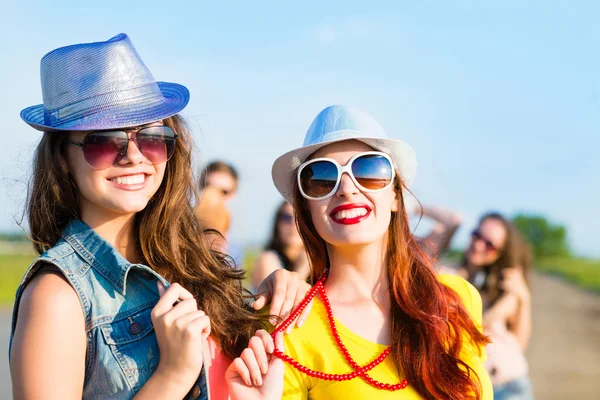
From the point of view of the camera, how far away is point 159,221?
8.82 feet

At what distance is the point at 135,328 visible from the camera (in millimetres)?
2408

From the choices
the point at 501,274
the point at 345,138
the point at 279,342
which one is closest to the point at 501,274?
the point at 501,274

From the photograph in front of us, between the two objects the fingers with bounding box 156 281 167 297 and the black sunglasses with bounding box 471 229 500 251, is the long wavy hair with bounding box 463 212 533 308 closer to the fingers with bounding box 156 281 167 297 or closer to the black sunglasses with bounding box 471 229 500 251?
the black sunglasses with bounding box 471 229 500 251

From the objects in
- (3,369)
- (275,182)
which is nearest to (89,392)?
(275,182)

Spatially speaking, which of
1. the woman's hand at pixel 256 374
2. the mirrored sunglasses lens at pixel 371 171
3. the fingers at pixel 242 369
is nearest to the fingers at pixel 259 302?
the woman's hand at pixel 256 374

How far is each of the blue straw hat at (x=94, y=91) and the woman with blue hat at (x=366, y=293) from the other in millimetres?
713

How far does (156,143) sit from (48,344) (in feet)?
2.65

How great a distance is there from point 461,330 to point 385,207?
628mm

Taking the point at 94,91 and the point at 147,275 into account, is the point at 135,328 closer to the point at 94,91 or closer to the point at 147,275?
the point at 147,275

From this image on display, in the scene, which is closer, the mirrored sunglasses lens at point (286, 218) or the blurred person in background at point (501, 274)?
the blurred person in background at point (501, 274)

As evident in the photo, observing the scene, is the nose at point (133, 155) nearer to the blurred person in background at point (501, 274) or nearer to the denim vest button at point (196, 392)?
the denim vest button at point (196, 392)

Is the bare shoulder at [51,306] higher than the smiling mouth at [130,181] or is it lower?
lower

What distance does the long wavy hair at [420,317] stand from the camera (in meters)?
2.75

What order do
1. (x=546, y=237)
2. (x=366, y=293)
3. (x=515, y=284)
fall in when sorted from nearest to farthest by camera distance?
(x=366, y=293)
(x=515, y=284)
(x=546, y=237)
